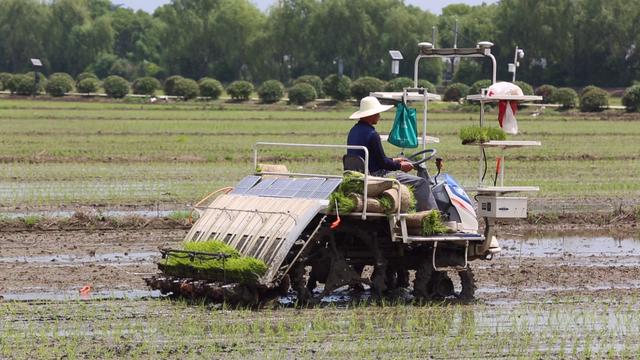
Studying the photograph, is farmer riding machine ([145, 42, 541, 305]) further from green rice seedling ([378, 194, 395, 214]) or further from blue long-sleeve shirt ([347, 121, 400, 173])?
blue long-sleeve shirt ([347, 121, 400, 173])

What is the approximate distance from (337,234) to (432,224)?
3.47 feet

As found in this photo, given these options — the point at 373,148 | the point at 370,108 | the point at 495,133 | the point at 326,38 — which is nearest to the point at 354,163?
the point at 373,148

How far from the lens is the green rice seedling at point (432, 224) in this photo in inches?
551

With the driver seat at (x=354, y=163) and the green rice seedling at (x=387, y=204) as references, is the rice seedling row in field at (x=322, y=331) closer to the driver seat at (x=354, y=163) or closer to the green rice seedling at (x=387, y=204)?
the green rice seedling at (x=387, y=204)

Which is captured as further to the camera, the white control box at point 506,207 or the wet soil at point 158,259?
the wet soil at point 158,259

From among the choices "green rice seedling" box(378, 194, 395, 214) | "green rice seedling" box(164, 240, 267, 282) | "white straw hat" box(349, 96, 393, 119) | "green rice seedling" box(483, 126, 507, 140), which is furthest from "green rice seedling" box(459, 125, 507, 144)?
"green rice seedling" box(164, 240, 267, 282)

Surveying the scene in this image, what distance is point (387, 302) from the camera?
1404 centimetres

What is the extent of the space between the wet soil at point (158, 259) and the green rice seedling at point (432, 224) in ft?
3.58

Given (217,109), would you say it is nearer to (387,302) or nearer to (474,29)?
(387,302)

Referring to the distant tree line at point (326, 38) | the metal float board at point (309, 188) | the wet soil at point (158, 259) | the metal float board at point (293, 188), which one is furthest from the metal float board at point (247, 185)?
the distant tree line at point (326, 38)

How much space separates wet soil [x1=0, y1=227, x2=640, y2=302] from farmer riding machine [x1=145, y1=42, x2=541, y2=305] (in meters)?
0.79

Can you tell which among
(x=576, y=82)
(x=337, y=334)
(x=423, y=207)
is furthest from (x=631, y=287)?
(x=576, y=82)

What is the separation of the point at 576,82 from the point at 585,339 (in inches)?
3186

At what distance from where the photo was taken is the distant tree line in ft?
308
